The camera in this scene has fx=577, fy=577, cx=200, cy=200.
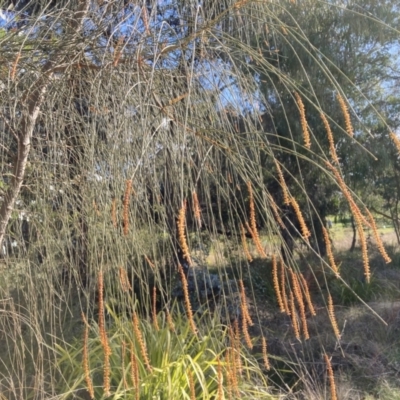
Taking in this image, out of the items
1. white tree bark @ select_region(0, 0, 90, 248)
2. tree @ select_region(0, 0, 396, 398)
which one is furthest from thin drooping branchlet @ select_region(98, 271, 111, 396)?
white tree bark @ select_region(0, 0, 90, 248)

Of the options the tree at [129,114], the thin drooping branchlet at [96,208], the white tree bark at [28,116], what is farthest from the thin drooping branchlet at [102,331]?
the white tree bark at [28,116]

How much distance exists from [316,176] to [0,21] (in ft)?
16.0

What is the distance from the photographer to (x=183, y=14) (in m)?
1.70

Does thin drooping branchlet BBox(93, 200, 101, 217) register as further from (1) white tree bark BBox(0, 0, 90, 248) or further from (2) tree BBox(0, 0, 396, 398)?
(1) white tree bark BBox(0, 0, 90, 248)

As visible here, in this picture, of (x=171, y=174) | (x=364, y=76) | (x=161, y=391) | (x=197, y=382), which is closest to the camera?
(x=171, y=174)

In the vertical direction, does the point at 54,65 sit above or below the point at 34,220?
above

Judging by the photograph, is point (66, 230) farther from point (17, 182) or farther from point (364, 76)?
point (364, 76)

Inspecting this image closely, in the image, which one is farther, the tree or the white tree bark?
the white tree bark

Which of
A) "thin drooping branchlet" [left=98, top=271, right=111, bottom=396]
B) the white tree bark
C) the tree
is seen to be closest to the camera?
"thin drooping branchlet" [left=98, top=271, right=111, bottom=396]

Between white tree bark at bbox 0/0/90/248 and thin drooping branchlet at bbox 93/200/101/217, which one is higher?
white tree bark at bbox 0/0/90/248

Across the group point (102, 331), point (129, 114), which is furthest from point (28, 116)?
point (102, 331)

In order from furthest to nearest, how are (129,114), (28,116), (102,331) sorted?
(28,116)
(129,114)
(102,331)

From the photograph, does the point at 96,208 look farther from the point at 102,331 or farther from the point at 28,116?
the point at 102,331

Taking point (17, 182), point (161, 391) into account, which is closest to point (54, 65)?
point (17, 182)
